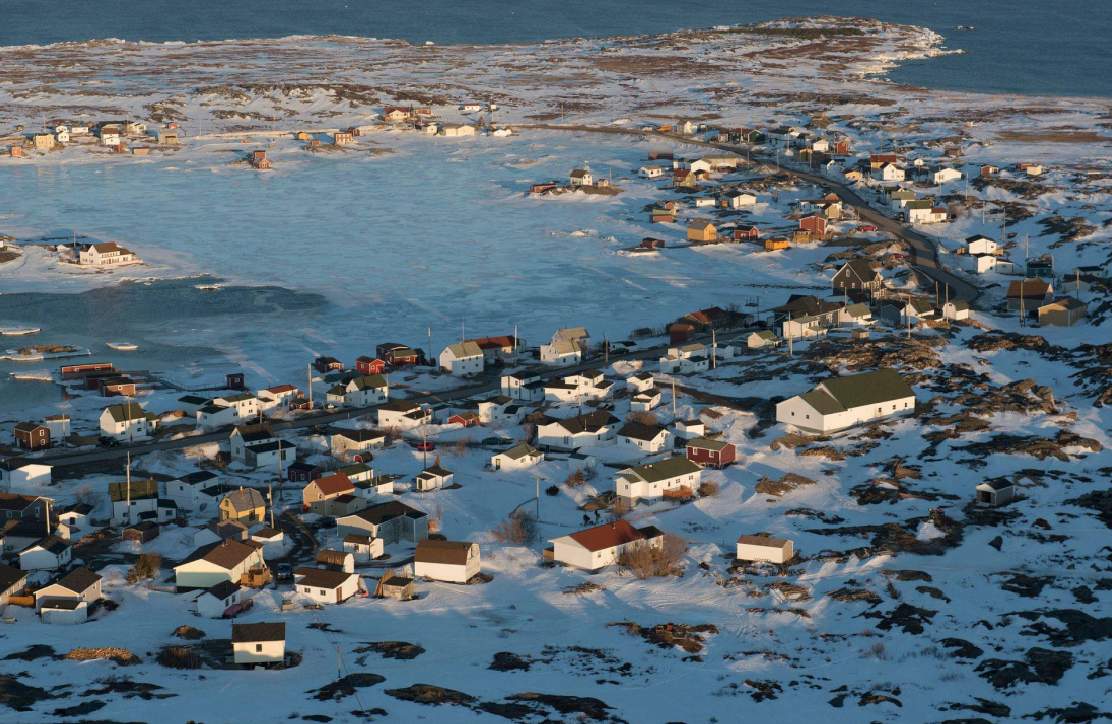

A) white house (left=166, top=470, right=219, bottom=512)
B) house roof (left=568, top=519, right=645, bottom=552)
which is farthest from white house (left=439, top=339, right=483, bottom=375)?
house roof (left=568, top=519, right=645, bottom=552)

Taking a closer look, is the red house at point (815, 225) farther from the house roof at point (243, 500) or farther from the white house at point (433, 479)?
the house roof at point (243, 500)

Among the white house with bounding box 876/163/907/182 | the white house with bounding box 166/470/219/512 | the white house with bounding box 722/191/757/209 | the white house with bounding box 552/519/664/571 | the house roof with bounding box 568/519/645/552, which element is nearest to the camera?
the white house with bounding box 552/519/664/571

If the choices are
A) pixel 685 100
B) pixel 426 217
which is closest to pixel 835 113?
pixel 685 100

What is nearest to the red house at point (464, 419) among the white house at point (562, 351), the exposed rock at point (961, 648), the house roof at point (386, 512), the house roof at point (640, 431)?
the house roof at point (640, 431)

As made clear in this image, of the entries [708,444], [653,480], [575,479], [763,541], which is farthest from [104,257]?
[763,541]

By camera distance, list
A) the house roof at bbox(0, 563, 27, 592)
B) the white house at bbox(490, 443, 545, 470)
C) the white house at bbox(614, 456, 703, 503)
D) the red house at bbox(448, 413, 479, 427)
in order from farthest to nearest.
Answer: the red house at bbox(448, 413, 479, 427) < the white house at bbox(490, 443, 545, 470) < the white house at bbox(614, 456, 703, 503) < the house roof at bbox(0, 563, 27, 592)

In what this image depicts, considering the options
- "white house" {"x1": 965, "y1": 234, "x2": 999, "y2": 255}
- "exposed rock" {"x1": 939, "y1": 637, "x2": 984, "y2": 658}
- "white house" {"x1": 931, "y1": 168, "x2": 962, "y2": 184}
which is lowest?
"exposed rock" {"x1": 939, "y1": 637, "x2": 984, "y2": 658}

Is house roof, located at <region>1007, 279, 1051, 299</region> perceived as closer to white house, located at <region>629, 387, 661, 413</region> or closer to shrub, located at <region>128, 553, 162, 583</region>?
white house, located at <region>629, 387, 661, 413</region>

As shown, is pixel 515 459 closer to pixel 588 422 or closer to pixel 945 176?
pixel 588 422
